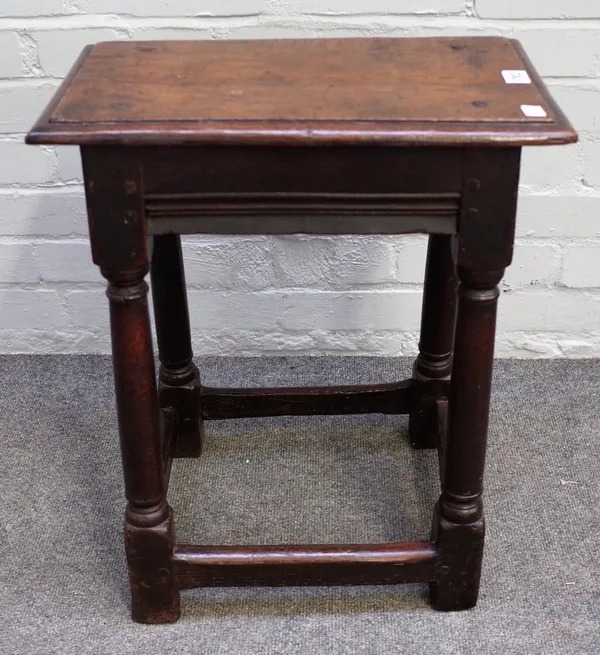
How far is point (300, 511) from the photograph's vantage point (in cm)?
141

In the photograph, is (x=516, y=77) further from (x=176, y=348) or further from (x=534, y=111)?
(x=176, y=348)

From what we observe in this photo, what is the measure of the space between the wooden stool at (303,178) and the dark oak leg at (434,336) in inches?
11.2

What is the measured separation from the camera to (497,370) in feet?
5.76

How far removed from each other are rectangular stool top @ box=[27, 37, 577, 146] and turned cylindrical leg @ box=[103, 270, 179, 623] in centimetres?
18

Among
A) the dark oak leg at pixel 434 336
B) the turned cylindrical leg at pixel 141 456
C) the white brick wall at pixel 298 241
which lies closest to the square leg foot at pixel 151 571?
the turned cylindrical leg at pixel 141 456

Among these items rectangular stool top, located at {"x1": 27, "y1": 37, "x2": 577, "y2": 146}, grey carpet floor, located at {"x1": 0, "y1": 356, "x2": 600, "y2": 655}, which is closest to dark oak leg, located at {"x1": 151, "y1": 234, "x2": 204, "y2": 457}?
grey carpet floor, located at {"x1": 0, "y1": 356, "x2": 600, "y2": 655}

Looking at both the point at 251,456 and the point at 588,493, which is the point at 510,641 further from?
the point at 251,456

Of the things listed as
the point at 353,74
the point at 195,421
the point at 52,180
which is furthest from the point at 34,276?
the point at 353,74

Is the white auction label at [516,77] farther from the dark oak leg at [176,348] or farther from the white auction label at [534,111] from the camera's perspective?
the dark oak leg at [176,348]

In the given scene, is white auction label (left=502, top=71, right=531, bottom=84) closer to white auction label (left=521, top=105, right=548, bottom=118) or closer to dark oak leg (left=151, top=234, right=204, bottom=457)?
white auction label (left=521, top=105, right=548, bottom=118)

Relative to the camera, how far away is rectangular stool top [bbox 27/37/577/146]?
36.6 inches

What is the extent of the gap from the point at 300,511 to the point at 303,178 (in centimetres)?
62

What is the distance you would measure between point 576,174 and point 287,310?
0.57 metres

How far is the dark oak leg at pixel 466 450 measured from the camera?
1.05 metres
